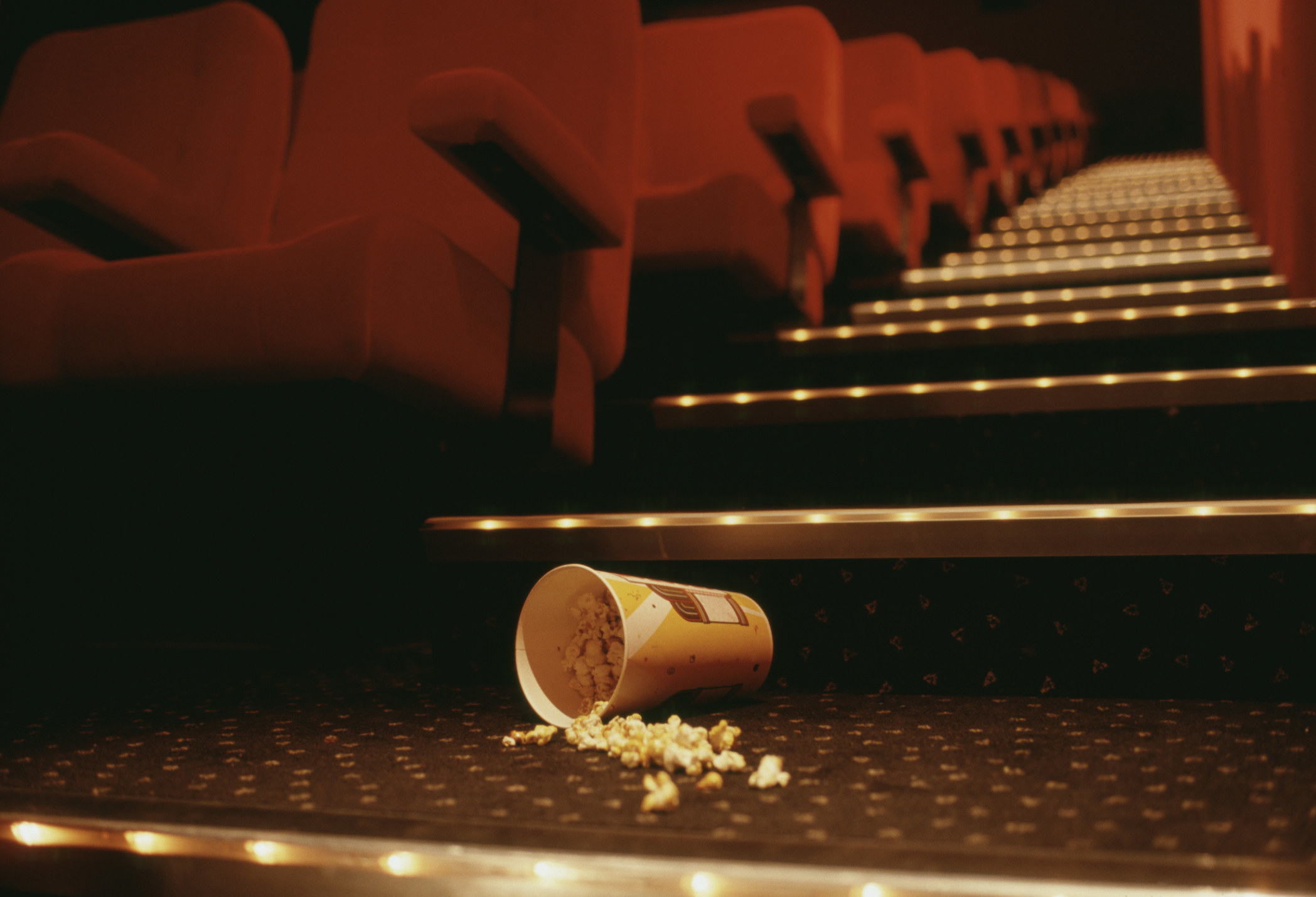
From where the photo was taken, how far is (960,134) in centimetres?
212

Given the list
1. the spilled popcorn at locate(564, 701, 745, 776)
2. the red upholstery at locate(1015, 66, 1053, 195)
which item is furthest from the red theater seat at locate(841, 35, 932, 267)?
the red upholstery at locate(1015, 66, 1053, 195)

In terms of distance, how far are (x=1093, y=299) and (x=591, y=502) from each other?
798mm

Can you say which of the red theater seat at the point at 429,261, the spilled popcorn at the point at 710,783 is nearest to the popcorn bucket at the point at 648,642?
the spilled popcorn at the point at 710,783

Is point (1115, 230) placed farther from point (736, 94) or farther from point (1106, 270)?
point (736, 94)

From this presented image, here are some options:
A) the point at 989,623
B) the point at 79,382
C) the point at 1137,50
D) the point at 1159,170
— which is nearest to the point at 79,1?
the point at 79,382

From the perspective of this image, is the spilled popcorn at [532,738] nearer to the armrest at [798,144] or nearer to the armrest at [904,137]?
the armrest at [798,144]

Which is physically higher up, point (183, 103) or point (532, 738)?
point (183, 103)

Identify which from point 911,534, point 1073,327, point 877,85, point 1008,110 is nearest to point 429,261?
point 911,534

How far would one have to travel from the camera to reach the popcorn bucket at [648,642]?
607 mm

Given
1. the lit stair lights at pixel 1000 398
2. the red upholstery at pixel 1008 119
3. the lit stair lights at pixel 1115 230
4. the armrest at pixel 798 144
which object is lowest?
the lit stair lights at pixel 1000 398

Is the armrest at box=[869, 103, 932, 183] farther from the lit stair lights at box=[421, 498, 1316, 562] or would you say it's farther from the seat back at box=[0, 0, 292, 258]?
the lit stair lights at box=[421, 498, 1316, 562]

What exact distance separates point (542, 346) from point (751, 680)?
1.22 ft

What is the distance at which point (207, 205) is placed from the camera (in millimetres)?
1209

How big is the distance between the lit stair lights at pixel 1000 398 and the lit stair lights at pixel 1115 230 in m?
1.05
